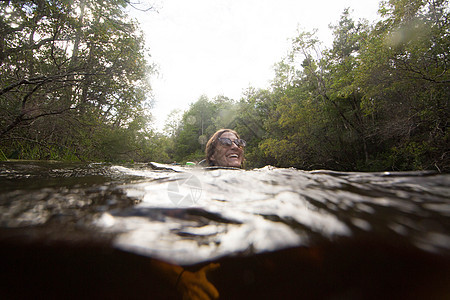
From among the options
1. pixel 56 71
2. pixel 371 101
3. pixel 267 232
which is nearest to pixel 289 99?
pixel 371 101

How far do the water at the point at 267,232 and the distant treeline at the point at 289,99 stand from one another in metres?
4.78

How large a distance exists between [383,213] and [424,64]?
9397 millimetres

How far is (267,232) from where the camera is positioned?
0.99 metres

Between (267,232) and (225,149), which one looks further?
(225,149)

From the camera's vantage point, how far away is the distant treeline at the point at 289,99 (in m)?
5.29

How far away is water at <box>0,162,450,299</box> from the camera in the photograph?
0.85 meters

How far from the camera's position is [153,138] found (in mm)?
15750

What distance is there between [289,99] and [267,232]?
15.6 metres

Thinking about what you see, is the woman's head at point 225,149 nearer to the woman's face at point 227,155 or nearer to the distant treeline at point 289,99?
the woman's face at point 227,155

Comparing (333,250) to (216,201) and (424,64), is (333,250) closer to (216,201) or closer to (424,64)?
(216,201)

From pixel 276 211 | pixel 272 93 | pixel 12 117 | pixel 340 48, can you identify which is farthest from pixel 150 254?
pixel 272 93

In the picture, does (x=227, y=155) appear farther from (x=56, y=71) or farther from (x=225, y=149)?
(x=56, y=71)

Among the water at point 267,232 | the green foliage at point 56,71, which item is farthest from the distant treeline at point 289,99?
the water at point 267,232

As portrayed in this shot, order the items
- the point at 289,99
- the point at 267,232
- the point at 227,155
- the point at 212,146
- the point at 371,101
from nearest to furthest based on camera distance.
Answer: the point at 267,232 < the point at 227,155 < the point at 212,146 < the point at 371,101 < the point at 289,99
